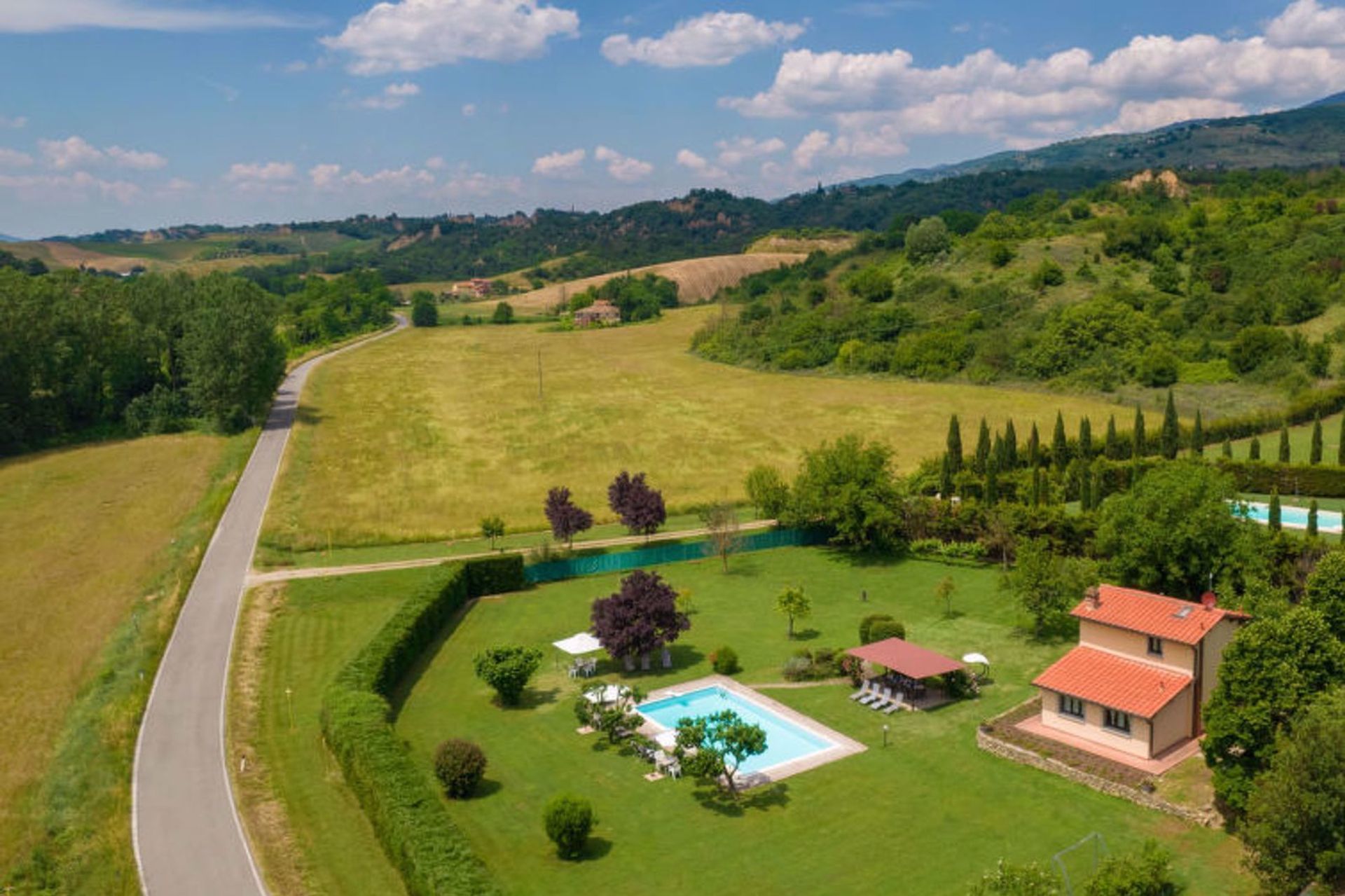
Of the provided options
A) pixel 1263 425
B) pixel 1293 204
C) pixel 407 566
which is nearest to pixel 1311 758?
pixel 407 566

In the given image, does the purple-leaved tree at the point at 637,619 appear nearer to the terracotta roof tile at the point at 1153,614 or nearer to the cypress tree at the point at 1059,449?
the terracotta roof tile at the point at 1153,614

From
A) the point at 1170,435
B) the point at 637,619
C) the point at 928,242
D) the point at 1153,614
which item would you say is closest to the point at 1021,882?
the point at 1153,614

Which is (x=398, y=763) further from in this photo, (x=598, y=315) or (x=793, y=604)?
(x=598, y=315)

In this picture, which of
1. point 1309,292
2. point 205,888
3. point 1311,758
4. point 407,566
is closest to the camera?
point 1311,758

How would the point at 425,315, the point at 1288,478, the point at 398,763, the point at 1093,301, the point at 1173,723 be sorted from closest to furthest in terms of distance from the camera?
the point at 398,763
the point at 1173,723
the point at 1288,478
the point at 1093,301
the point at 425,315

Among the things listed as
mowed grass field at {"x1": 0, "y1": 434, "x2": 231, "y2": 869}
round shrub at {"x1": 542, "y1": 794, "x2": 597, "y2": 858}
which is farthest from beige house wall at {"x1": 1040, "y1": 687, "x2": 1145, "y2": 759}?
mowed grass field at {"x1": 0, "y1": 434, "x2": 231, "y2": 869}

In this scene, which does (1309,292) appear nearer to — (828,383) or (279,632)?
(828,383)

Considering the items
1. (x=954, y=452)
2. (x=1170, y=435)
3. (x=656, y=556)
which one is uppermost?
(x=954, y=452)
